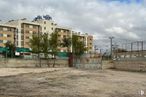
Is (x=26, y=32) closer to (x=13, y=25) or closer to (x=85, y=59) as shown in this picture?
(x=13, y=25)

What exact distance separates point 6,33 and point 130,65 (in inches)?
3124

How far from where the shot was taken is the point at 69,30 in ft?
500

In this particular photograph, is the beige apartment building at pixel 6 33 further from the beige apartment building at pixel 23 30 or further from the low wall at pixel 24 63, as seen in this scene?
the low wall at pixel 24 63

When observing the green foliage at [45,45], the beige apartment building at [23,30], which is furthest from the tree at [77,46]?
the beige apartment building at [23,30]

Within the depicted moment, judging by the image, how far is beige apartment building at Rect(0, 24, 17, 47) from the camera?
123688 mm

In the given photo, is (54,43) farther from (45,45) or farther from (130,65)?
(130,65)

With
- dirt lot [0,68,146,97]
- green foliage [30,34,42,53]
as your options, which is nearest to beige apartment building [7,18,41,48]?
green foliage [30,34,42,53]

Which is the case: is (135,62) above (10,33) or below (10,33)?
below

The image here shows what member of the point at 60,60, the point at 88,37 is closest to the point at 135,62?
the point at 60,60

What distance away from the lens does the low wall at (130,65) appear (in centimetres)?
5371

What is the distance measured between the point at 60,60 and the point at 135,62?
20.0 meters

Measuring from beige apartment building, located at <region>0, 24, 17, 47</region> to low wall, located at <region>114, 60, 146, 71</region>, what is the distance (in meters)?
70.3

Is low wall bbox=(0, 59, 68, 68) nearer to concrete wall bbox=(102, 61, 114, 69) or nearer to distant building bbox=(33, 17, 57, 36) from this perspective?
concrete wall bbox=(102, 61, 114, 69)

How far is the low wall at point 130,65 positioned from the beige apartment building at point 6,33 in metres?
70.3
